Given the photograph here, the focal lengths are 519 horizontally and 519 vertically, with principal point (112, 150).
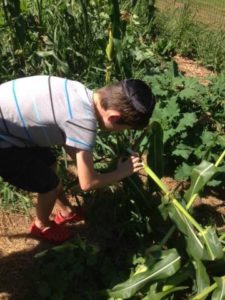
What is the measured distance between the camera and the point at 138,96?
2.37 metres

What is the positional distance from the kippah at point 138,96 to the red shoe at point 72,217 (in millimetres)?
1088

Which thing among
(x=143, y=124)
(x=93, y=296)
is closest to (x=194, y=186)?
(x=143, y=124)

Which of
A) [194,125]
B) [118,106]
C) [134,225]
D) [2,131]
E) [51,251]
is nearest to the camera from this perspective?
[118,106]

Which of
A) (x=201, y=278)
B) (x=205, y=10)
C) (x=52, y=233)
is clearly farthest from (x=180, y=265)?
(x=205, y=10)

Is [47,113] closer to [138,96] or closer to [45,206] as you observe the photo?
[138,96]

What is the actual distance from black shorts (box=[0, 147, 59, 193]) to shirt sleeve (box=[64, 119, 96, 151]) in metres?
0.38

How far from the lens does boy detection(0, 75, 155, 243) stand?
2.39 m

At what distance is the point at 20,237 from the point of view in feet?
10.2

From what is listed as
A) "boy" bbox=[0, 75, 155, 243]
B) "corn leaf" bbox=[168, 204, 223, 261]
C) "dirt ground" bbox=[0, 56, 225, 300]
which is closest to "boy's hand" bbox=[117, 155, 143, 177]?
"boy" bbox=[0, 75, 155, 243]

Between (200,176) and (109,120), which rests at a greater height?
(109,120)

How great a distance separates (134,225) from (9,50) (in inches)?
68.7

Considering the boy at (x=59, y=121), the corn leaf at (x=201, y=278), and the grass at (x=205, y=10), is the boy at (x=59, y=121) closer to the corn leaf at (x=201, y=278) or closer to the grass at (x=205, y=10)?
the corn leaf at (x=201, y=278)

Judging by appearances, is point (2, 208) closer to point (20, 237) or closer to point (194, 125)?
point (20, 237)

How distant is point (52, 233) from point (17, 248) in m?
0.22
